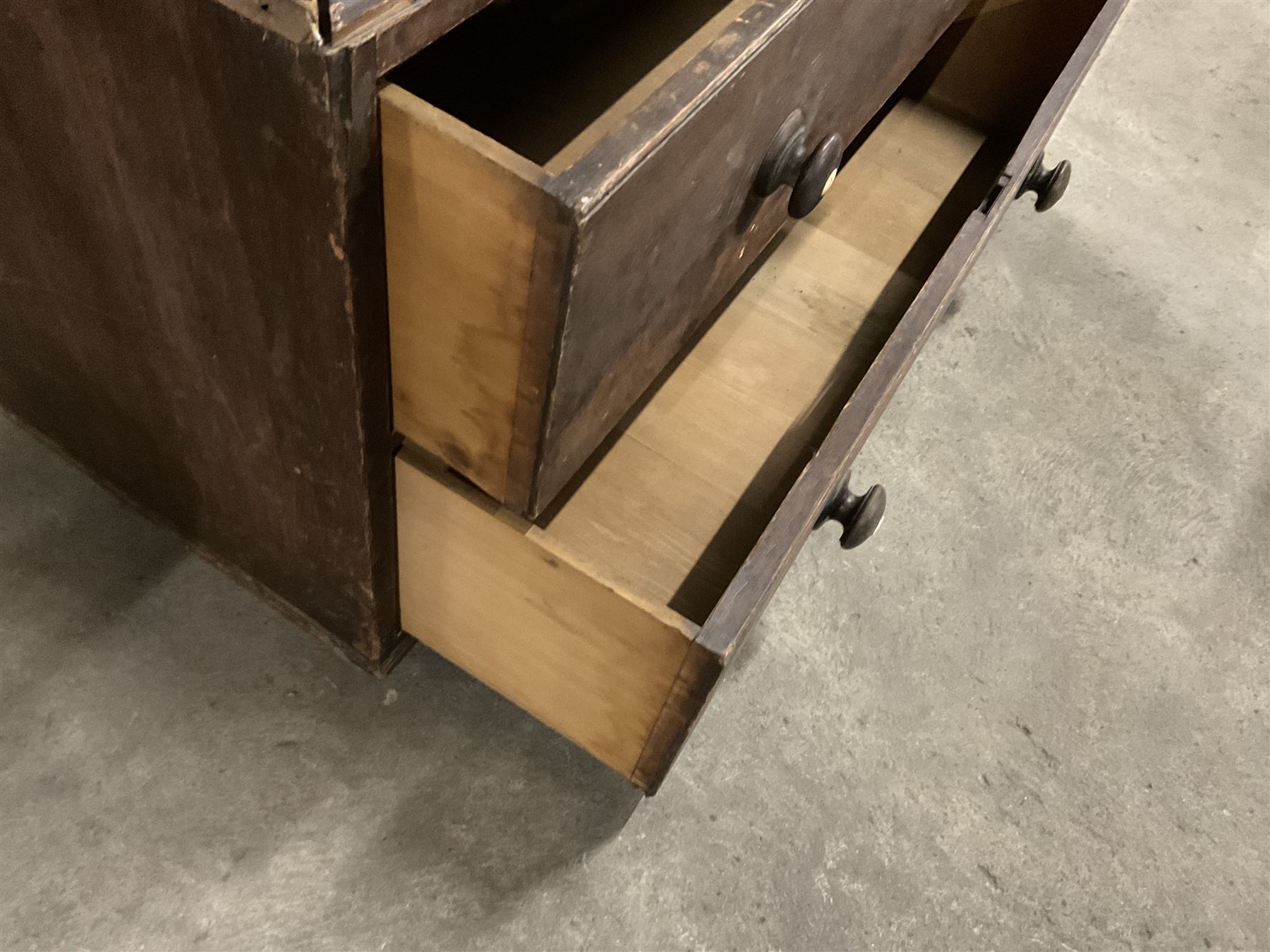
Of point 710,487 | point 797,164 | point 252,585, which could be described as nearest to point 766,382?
point 710,487

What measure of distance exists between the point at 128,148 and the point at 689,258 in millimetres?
258

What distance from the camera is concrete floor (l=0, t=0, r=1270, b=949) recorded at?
71 centimetres

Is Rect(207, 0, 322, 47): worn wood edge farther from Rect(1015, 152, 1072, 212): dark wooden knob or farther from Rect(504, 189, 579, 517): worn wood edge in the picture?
Rect(1015, 152, 1072, 212): dark wooden knob

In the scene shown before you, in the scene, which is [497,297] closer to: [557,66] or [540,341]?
[540,341]

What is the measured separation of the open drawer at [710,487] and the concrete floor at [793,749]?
135 millimetres

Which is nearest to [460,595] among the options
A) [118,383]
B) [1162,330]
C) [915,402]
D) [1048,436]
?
[118,383]

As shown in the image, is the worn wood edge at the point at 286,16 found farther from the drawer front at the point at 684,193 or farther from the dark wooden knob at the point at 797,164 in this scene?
the dark wooden knob at the point at 797,164

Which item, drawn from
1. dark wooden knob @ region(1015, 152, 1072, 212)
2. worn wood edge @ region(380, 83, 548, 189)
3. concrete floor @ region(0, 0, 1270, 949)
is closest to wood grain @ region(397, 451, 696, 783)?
concrete floor @ region(0, 0, 1270, 949)

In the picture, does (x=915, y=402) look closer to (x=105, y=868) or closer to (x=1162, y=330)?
(x=1162, y=330)

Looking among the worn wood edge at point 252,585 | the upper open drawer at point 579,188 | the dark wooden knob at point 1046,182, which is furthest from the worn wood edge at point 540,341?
the dark wooden knob at point 1046,182

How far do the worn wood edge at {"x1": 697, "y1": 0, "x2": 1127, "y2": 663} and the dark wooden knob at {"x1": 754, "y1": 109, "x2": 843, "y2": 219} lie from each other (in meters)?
0.13

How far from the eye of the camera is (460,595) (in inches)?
24.9

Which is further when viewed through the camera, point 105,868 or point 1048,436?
point 1048,436

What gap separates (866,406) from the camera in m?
0.59
